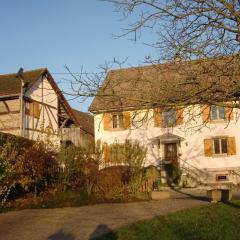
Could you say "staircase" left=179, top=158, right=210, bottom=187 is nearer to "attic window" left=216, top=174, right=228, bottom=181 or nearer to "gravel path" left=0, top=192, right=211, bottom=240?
"attic window" left=216, top=174, right=228, bottom=181

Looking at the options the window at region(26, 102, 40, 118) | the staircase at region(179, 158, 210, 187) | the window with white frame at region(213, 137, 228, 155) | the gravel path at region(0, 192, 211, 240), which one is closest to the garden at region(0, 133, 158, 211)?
the gravel path at region(0, 192, 211, 240)

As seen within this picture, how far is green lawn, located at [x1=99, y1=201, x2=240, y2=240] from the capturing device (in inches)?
386

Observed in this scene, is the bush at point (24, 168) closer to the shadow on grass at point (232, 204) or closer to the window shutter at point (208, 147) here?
the shadow on grass at point (232, 204)

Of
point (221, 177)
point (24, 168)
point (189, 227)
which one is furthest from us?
point (221, 177)

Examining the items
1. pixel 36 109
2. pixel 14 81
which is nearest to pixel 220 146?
pixel 36 109

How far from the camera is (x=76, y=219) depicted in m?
12.9

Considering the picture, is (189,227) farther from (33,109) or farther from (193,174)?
(33,109)

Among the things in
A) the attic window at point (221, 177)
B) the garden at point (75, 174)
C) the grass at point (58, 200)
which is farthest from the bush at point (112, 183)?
the attic window at point (221, 177)

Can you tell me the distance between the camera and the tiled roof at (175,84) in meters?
8.96

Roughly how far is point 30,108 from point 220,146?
12.9 metres

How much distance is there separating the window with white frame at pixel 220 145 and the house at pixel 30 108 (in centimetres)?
810

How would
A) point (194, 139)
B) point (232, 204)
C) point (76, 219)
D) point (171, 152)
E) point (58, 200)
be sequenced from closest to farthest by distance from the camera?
1. point (76, 219)
2. point (232, 204)
3. point (58, 200)
4. point (194, 139)
5. point (171, 152)

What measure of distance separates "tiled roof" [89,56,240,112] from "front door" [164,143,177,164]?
65.7 feet

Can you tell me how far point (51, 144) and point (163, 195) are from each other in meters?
5.74
